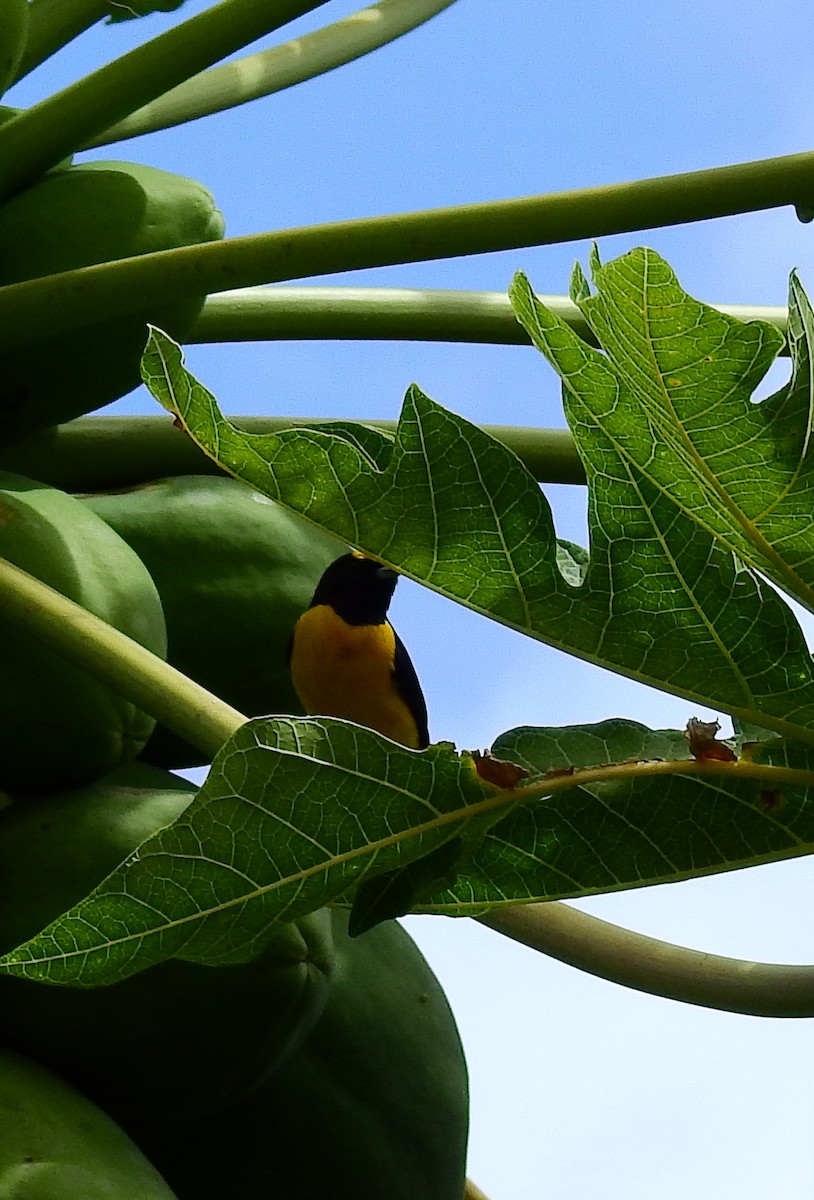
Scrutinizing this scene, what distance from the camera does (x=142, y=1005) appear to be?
100cm

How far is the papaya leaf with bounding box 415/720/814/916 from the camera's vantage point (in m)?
0.85

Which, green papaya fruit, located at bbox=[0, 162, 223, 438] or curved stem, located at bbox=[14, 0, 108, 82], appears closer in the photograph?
green papaya fruit, located at bbox=[0, 162, 223, 438]

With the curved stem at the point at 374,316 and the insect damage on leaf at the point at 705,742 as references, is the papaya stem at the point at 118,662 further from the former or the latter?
the curved stem at the point at 374,316

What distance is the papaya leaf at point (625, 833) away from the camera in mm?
845

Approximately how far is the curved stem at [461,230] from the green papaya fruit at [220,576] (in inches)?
9.1

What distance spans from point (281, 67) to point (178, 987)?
3.67ft

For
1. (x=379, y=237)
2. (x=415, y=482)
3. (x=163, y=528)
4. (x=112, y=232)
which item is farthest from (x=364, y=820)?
(x=112, y=232)

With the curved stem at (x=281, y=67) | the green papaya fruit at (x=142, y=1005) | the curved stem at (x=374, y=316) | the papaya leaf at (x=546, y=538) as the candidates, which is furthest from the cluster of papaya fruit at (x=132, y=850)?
the curved stem at (x=281, y=67)

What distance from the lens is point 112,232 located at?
1241 mm

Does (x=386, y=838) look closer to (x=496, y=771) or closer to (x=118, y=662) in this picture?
(x=496, y=771)

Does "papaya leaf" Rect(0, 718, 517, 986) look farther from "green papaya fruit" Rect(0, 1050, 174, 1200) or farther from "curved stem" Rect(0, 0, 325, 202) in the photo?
"curved stem" Rect(0, 0, 325, 202)

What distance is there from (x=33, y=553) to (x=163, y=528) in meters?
0.18

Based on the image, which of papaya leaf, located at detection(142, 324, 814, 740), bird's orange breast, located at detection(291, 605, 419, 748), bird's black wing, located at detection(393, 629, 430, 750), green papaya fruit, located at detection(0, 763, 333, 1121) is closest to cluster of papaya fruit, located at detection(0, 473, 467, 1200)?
green papaya fruit, located at detection(0, 763, 333, 1121)

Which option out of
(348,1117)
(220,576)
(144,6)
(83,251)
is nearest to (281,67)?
(144,6)
